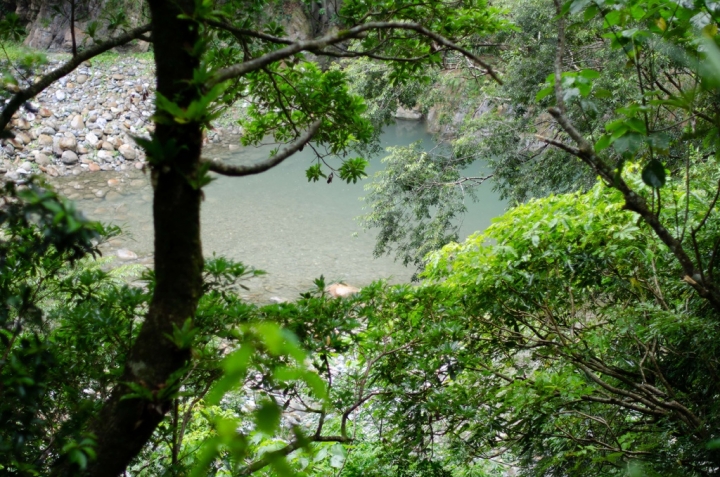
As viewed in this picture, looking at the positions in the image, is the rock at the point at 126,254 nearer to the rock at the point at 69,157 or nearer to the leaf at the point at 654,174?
the rock at the point at 69,157

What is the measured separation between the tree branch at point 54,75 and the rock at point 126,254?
6.09 meters

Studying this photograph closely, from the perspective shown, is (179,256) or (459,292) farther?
(459,292)

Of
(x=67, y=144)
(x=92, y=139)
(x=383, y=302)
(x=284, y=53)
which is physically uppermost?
(x=92, y=139)

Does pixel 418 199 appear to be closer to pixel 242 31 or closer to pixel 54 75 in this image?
pixel 242 31

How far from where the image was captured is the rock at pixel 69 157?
30.6ft

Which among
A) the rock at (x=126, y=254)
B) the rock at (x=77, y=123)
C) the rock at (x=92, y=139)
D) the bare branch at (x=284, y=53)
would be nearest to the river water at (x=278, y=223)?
the rock at (x=126, y=254)

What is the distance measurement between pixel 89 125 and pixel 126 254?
4459 millimetres

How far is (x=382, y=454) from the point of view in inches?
87.4

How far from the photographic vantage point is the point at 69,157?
934 cm

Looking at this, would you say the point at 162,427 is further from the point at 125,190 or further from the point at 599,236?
the point at 125,190

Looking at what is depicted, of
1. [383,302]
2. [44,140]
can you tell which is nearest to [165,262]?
[383,302]

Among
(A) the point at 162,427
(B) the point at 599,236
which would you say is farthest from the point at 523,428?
(A) the point at 162,427

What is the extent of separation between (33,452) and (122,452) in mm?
421

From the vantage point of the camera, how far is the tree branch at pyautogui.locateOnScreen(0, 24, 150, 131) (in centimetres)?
99
